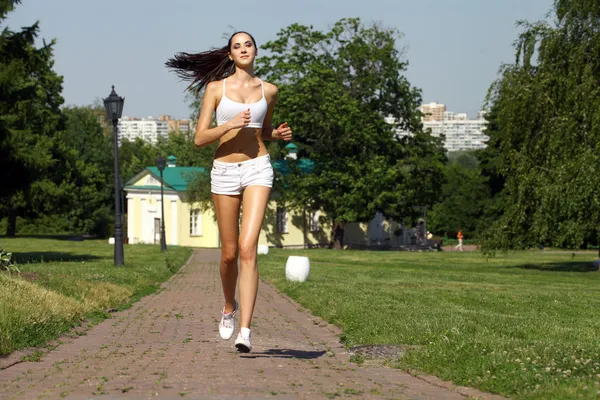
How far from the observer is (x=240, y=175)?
780 centimetres

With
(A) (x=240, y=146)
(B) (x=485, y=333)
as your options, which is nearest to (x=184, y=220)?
(B) (x=485, y=333)

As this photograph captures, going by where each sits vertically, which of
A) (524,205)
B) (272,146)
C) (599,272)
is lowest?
(599,272)

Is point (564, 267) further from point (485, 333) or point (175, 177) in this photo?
point (175, 177)

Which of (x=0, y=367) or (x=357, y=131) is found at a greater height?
(x=357, y=131)

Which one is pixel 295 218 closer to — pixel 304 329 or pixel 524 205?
pixel 524 205

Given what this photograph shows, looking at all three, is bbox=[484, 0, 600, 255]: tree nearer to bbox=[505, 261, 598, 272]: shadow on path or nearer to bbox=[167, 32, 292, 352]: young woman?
bbox=[505, 261, 598, 272]: shadow on path

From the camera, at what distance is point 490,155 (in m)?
77.8

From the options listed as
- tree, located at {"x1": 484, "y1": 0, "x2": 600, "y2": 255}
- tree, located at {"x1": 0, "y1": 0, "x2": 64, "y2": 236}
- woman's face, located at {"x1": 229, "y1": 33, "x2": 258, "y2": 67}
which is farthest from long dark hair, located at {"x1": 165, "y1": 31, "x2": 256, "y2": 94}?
tree, located at {"x1": 484, "y1": 0, "x2": 600, "y2": 255}

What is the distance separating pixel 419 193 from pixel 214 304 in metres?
47.2

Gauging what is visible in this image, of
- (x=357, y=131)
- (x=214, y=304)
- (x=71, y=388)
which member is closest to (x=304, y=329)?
(x=214, y=304)

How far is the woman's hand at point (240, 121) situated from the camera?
7477mm

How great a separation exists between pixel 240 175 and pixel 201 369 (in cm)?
168

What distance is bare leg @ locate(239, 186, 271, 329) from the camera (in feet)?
25.3

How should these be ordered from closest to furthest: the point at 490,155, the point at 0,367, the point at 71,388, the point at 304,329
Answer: the point at 71,388
the point at 0,367
the point at 304,329
the point at 490,155
